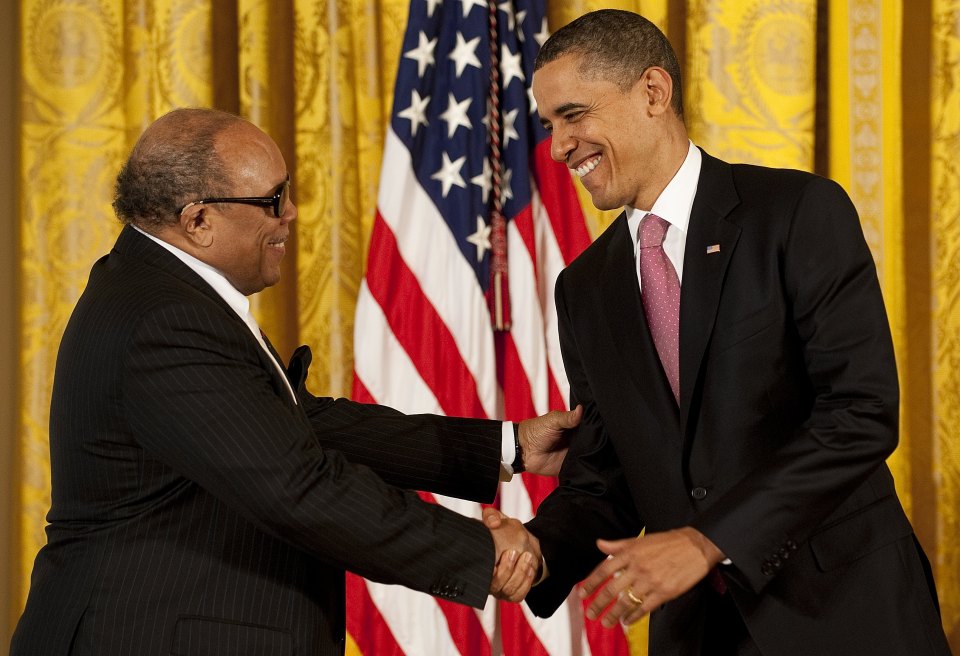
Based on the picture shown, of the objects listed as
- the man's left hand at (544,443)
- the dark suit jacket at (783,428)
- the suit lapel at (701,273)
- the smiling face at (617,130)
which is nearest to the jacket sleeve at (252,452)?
the dark suit jacket at (783,428)

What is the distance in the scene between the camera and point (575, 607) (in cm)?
362

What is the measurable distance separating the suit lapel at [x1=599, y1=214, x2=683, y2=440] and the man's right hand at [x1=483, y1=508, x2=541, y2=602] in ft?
1.39

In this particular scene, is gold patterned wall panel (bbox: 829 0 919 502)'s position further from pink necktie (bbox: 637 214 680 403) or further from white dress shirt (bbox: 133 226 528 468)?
white dress shirt (bbox: 133 226 528 468)

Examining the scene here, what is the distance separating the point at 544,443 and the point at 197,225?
1.06 meters

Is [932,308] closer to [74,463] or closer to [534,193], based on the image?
[534,193]

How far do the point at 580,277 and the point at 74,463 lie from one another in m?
1.11

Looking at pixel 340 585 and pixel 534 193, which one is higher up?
pixel 534 193

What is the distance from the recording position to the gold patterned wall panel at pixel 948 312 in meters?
3.50

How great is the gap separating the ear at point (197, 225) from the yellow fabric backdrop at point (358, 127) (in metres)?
1.63

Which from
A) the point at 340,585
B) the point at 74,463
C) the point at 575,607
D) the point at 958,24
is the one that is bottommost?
the point at 575,607

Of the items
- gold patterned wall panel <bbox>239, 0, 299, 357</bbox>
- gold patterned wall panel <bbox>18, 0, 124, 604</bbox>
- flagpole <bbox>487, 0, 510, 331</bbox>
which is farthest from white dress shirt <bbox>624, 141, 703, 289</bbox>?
gold patterned wall panel <bbox>18, 0, 124, 604</bbox>

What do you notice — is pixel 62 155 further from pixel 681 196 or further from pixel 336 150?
pixel 681 196

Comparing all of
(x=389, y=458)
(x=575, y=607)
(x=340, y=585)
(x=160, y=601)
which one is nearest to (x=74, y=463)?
(x=160, y=601)

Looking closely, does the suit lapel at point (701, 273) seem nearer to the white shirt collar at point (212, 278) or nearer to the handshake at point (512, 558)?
the handshake at point (512, 558)
